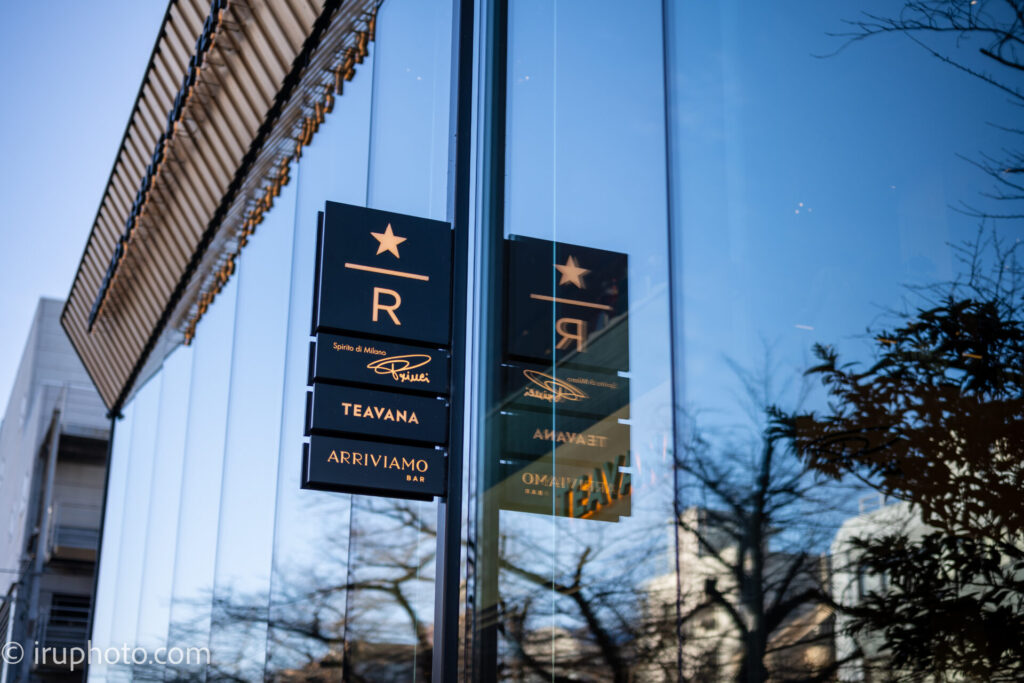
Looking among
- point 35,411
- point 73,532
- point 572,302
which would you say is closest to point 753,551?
point 572,302

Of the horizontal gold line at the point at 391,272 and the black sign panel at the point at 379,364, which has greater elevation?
the horizontal gold line at the point at 391,272

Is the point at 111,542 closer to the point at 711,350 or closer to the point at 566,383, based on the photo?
the point at 566,383

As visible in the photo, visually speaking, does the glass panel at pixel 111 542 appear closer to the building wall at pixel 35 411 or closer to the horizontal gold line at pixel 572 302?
the building wall at pixel 35 411

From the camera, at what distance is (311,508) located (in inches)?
408

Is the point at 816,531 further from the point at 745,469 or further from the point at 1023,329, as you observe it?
the point at 1023,329

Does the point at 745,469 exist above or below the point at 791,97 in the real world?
below

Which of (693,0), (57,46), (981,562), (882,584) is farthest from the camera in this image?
(57,46)

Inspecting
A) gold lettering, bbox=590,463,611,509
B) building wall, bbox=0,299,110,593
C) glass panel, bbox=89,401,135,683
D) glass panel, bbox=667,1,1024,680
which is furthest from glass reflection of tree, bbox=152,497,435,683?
building wall, bbox=0,299,110,593

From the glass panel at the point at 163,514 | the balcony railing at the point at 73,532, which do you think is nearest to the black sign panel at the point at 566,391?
the glass panel at the point at 163,514

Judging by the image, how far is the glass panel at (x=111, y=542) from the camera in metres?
20.2

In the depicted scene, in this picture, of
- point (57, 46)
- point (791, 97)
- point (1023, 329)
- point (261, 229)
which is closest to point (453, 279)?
point (791, 97)

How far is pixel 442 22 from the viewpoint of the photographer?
30.6 feet

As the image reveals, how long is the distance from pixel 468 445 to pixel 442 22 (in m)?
3.62

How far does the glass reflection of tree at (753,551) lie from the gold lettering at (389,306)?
2.75 meters
